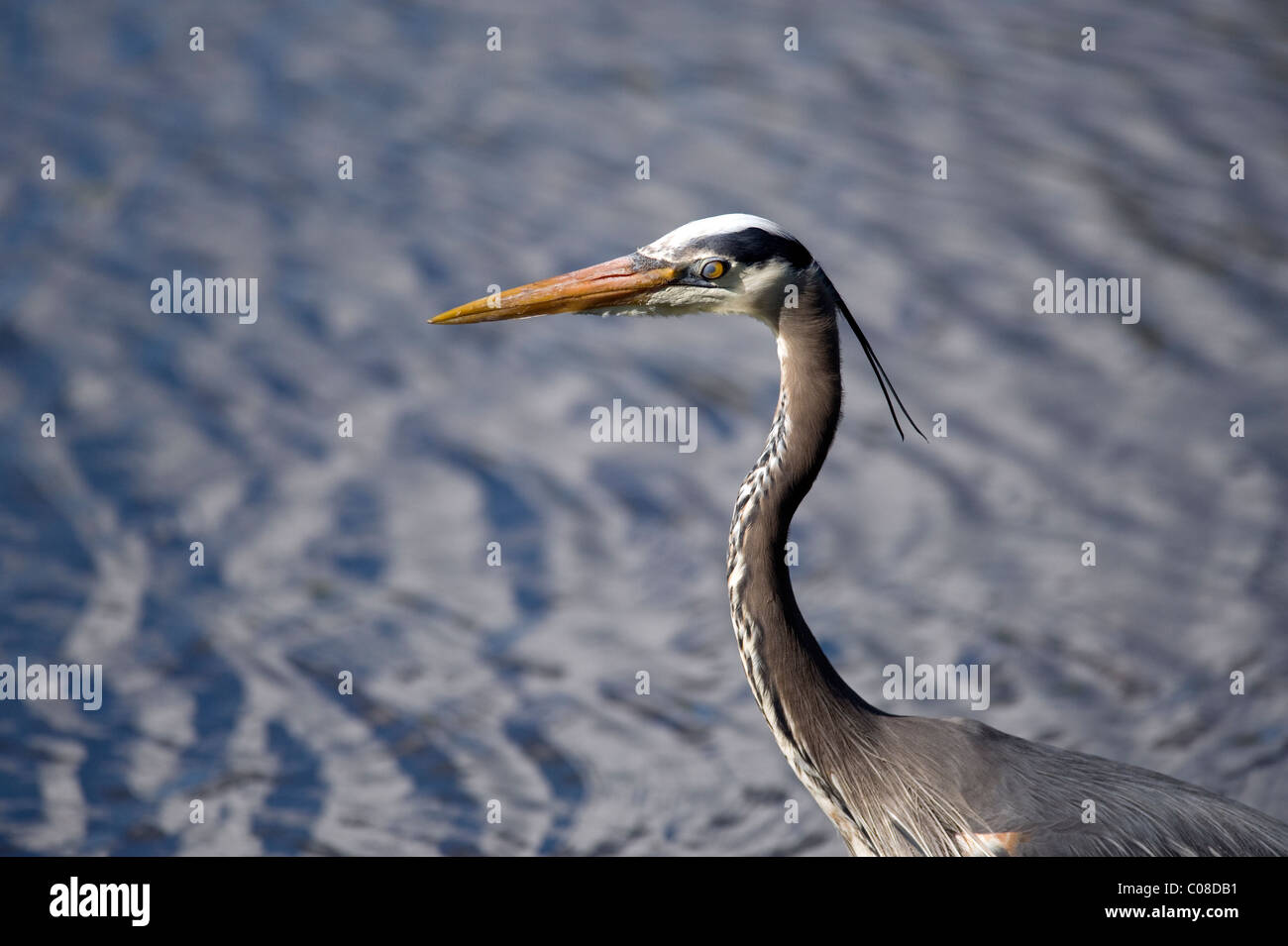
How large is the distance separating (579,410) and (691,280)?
3.41 meters

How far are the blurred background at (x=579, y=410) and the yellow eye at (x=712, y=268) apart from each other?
239cm

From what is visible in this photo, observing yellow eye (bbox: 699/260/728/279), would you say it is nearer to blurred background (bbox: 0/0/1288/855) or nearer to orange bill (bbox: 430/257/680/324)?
orange bill (bbox: 430/257/680/324)

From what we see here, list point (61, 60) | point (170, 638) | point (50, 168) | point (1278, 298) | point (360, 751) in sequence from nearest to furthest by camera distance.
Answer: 1. point (360, 751)
2. point (170, 638)
3. point (1278, 298)
4. point (50, 168)
5. point (61, 60)

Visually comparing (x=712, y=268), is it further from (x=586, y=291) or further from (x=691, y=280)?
(x=586, y=291)

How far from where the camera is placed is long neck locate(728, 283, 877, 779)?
4.11 meters

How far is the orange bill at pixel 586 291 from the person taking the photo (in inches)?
168

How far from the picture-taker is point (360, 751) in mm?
6012

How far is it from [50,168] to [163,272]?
125 centimetres

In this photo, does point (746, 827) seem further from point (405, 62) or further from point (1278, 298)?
point (405, 62)

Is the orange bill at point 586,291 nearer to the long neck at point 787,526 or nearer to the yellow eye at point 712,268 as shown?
the yellow eye at point 712,268

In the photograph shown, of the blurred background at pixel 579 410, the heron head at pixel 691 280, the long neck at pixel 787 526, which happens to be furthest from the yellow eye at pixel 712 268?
the blurred background at pixel 579 410

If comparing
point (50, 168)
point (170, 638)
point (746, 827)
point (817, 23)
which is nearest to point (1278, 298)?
point (817, 23)

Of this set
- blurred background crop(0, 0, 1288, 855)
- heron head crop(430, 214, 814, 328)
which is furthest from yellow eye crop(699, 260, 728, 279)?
blurred background crop(0, 0, 1288, 855)

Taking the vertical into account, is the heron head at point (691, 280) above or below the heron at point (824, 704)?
above
